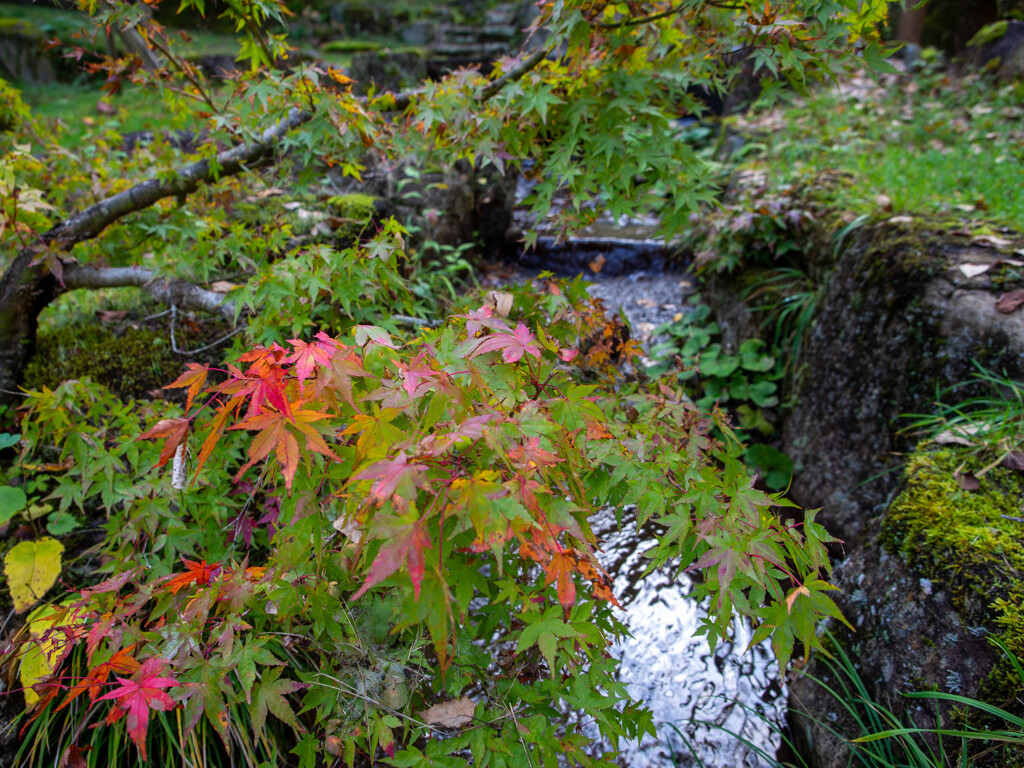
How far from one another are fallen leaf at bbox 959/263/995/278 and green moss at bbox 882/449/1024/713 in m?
0.95

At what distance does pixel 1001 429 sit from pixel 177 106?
3.84 meters

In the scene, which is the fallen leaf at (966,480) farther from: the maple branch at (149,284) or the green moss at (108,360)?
the green moss at (108,360)

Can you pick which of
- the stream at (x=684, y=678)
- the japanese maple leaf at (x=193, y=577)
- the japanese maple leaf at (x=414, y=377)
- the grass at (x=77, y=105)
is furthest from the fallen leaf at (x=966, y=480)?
the grass at (x=77, y=105)

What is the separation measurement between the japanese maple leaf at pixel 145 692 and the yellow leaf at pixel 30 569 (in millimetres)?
998

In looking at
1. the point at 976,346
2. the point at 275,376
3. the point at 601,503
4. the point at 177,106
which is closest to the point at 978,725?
the point at 601,503

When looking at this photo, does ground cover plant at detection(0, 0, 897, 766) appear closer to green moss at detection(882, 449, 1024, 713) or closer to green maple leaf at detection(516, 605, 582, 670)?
green maple leaf at detection(516, 605, 582, 670)

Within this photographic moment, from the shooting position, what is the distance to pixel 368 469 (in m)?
0.80

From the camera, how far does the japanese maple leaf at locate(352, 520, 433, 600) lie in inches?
29.2

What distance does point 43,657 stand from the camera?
1.51m

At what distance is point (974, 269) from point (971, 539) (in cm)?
144

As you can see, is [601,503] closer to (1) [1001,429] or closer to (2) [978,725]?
(2) [978,725]

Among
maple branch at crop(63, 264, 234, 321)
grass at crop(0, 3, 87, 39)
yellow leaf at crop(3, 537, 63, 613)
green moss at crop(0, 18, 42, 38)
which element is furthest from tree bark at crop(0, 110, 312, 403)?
grass at crop(0, 3, 87, 39)

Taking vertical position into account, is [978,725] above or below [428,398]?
below

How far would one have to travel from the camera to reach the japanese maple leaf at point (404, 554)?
0.74 metres
